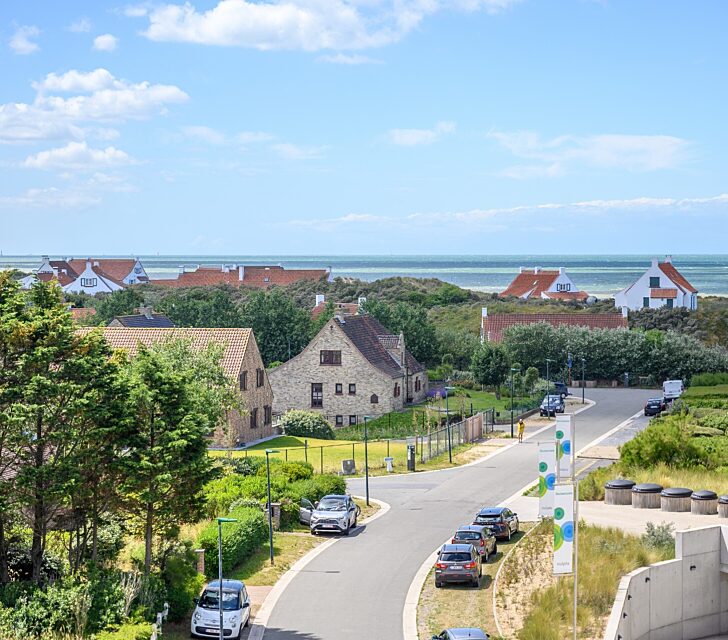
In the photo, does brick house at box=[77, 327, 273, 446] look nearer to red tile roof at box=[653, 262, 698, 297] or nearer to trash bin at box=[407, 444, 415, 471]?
trash bin at box=[407, 444, 415, 471]

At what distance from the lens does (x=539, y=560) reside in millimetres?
39281

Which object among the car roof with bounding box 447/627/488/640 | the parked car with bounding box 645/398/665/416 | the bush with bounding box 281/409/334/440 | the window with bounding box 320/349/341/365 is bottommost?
the bush with bounding box 281/409/334/440

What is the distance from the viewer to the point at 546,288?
534ft

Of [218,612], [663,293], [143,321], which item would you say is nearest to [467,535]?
[218,612]

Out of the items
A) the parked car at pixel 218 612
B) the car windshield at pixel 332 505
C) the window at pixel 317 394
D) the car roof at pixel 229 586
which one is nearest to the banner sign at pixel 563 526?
the parked car at pixel 218 612

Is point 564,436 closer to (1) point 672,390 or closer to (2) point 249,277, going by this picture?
(1) point 672,390

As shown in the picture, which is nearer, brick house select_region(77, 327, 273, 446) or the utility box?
the utility box

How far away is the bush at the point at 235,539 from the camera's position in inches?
1516

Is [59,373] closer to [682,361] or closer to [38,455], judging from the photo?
[38,455]

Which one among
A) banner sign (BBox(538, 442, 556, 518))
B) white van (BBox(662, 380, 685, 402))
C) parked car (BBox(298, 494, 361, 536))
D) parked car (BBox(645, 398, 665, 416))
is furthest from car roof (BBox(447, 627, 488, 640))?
white van (BBox(662, 380, 685, 402))

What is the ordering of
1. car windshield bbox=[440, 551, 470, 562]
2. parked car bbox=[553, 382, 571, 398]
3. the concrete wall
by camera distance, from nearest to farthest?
the concrete wall
car windshield bbox=[440, 551, 470, 562]
parked car bbox=[553, 382, 571, 398]

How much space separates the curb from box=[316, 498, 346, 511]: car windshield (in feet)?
4.71

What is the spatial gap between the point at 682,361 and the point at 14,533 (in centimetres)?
7151

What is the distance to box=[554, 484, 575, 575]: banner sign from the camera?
29.7 metres
